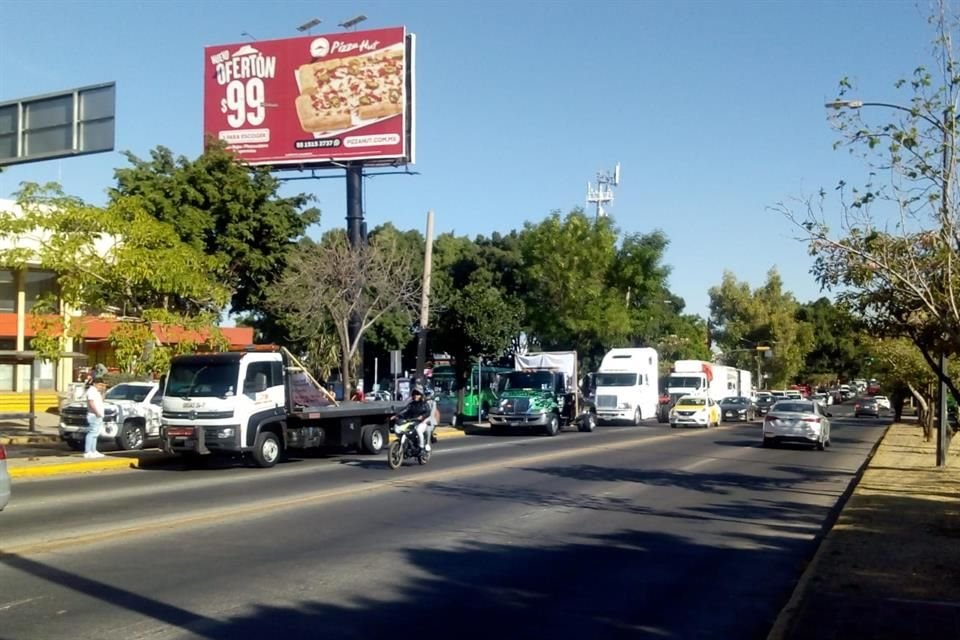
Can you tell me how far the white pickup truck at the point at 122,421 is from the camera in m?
24.6

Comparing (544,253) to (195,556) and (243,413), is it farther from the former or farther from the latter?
(195,556)

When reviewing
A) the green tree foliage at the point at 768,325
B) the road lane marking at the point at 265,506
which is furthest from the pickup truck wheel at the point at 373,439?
the green tree foliage at the point at 768,325

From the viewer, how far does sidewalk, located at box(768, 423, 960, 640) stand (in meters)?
8.27

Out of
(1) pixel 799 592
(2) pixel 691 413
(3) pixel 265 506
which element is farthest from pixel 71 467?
(2) pixel 691 413

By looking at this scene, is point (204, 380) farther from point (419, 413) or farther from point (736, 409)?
point (736, 409)

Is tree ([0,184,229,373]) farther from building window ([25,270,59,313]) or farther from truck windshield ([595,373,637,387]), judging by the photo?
truck windshield ([595,373,637,387])

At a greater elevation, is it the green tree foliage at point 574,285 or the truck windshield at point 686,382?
Result: the green tree foliage at point 574,285

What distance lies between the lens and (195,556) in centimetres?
1120

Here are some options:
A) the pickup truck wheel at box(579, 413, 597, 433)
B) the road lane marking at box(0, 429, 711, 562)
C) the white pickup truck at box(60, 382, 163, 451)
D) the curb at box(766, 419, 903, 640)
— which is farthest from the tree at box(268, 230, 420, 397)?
the curb at box(766, 419, 903, 640)

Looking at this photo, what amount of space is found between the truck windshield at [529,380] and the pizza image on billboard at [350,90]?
1256cm

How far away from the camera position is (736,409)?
183 feet

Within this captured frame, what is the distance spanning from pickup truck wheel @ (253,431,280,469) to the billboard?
6.82 meters

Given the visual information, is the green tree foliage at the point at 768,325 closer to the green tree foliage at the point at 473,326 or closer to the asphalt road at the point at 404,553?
the green tree foliage at the point at 473,326

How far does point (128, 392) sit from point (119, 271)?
3638 millimetres
